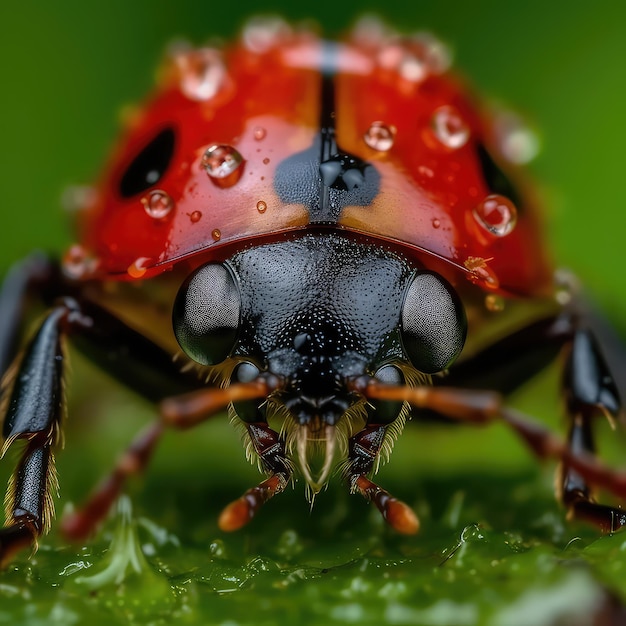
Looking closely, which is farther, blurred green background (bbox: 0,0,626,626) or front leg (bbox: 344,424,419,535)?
front leg (bbox: 344,424,419,535)

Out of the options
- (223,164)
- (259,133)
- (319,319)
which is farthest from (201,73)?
(319,319)

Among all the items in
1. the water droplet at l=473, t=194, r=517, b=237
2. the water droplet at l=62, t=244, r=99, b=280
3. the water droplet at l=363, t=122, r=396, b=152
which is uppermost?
A: the water droplet at l=363, t=122, r=396, b=152

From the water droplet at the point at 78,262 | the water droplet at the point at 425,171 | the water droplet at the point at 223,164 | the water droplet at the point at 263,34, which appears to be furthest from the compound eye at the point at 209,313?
the water droplet at the point at 263,34

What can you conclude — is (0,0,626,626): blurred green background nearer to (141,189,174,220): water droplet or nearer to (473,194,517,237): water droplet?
(473,194,517,237): water droplet

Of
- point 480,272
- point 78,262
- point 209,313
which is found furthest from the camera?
point 78,262

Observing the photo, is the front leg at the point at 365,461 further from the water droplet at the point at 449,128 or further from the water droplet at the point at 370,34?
the water droplet at the point at 370,34

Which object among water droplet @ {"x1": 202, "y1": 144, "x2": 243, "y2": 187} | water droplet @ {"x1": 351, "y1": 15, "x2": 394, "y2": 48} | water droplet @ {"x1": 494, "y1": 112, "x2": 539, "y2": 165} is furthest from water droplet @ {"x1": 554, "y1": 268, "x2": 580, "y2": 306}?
water droplet @ {"x1": 202, "y1": 144, "x2": 243, "y2": 187}

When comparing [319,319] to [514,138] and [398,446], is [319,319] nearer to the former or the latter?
[398,446]
